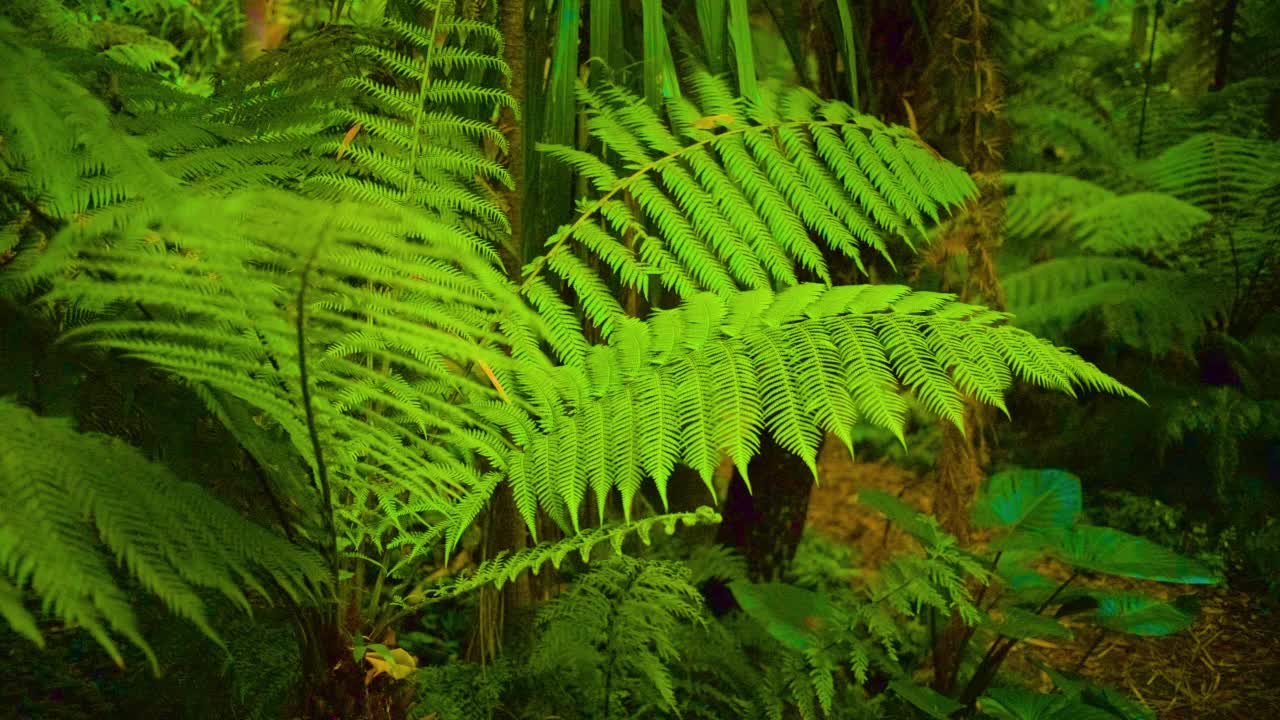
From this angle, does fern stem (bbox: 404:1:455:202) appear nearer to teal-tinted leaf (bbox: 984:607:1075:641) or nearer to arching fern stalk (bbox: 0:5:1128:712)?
arching fern stalk (bbox: 0:5:1128:712)

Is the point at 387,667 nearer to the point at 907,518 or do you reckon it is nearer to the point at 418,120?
the point at 418,120

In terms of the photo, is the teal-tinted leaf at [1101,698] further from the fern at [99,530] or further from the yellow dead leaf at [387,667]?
the fern at [99,530]

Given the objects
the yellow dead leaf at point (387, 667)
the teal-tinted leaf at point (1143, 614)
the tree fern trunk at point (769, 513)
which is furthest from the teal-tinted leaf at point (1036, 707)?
the yellow dead leaf at point (387, 667)

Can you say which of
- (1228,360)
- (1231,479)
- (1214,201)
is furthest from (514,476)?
(1214,201)

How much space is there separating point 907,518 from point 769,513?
59cm

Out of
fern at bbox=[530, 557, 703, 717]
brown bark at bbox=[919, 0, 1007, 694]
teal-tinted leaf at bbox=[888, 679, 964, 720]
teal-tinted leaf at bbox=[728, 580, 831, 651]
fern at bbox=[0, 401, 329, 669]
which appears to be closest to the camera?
fern at bbox=[0, 401, 329, 669]

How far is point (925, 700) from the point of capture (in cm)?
144

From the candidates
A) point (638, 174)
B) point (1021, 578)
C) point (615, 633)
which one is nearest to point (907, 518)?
point (1021, 578)

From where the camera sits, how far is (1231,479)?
7.38 feet

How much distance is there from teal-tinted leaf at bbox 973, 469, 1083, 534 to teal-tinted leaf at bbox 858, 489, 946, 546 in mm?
149

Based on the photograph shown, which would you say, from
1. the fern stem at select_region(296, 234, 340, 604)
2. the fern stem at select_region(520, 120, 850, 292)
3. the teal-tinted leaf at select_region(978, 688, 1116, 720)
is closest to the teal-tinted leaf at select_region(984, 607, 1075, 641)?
the teal-tinted leaf at select_region(978, 688, 1116, 720)

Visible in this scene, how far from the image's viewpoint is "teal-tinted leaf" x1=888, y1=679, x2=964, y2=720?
55.7 inches

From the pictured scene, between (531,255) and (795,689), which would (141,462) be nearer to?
(531,255)

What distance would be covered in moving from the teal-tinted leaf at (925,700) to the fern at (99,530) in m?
1.06
